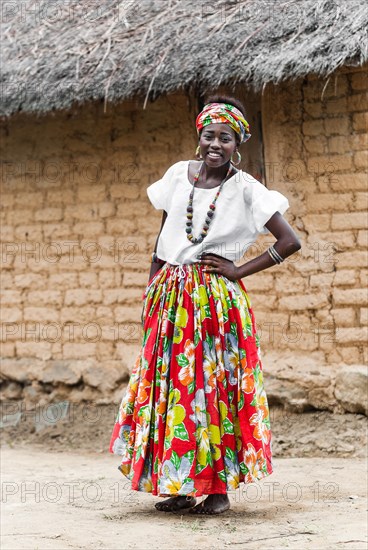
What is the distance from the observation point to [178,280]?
4258mm

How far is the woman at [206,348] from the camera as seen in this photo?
4.14 metres

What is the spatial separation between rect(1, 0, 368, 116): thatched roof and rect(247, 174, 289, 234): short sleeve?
1.74 metres

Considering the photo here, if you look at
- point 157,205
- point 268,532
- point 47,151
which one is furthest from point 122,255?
point 268,532

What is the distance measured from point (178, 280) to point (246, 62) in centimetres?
221

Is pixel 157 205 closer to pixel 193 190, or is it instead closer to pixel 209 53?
pixel 193 190

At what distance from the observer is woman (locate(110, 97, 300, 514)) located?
13.6 feet

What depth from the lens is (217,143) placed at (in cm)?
423

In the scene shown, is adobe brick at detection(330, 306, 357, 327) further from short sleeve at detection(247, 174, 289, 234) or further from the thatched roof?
short sleeve at detection(247, 174, 289, 234)

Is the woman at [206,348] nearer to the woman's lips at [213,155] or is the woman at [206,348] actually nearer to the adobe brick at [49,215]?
the woman's lips at [213,155]

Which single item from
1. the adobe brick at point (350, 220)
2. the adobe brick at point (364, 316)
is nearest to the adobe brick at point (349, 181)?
the adobe brick at point (350, 220)

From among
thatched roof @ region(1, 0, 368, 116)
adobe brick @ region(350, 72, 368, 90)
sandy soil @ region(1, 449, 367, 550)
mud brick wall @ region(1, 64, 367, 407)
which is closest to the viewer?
sandy soil @ region(1, 449, 367, 550)

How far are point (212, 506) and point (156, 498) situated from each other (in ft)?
1.90

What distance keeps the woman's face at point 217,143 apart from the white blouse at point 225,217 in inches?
4.5

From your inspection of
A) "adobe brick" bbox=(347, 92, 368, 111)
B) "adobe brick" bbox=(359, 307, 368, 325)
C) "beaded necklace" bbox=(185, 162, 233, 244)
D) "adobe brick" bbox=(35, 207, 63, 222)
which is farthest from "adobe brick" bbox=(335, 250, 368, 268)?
"adobe brick" bbox=(35, 207, 63, 222)
